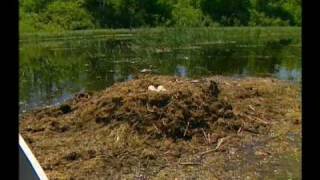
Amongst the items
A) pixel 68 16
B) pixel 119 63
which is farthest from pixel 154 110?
pixel 68 16

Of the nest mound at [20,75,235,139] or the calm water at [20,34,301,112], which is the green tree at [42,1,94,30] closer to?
the calm water at [20,34,301,112]

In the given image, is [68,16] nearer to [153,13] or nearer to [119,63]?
[153,13]

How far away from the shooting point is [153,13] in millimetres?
36531

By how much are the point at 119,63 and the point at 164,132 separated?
11010mm

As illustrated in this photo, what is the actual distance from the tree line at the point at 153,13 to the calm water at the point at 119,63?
7.40m

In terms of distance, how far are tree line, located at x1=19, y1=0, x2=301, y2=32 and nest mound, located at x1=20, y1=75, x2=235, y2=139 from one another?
23145mm

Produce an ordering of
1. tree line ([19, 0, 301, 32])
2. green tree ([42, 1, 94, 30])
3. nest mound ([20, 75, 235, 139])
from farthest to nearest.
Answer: tree line ([19, 0, 301, 32]) < green tree ([42, 1, 94, 30]) < nest mound ([20, 75, 235, 139])

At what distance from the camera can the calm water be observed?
13.5 meters

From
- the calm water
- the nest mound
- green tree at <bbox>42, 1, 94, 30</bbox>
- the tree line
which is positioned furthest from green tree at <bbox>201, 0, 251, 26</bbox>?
the nest mound

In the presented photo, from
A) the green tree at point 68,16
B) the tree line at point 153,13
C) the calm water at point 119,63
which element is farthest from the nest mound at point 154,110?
the green tree at point 68,16

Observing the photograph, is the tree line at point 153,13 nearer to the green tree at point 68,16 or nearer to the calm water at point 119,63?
the green tree at point 68,16
